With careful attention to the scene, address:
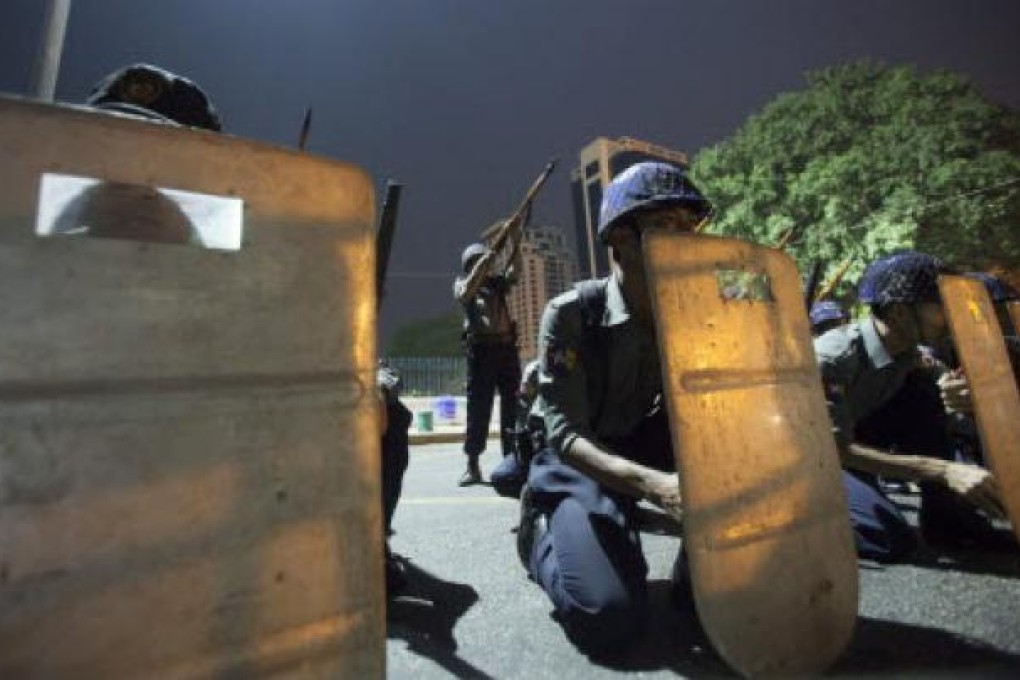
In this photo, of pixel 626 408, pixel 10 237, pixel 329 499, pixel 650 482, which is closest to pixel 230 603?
pixel 329 499

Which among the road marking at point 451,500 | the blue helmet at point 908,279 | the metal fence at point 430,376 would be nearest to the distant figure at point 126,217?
the blue helmet at point 908,279

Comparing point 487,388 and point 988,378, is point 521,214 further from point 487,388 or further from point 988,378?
point 988,378

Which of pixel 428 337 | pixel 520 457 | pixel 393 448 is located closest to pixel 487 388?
pixel 520 457

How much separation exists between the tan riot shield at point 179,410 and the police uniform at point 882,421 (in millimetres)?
1804

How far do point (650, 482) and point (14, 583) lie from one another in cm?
127

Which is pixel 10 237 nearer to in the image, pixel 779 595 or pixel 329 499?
pixel 329 499

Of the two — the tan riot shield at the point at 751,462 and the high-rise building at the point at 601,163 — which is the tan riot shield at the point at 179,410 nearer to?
the tan riot shield at the point at 751,462

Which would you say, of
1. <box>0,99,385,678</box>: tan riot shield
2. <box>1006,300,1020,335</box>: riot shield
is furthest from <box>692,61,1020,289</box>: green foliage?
<box>0,99,385,678</box>: tan riot shield

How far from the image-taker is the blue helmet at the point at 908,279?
97.7 inches

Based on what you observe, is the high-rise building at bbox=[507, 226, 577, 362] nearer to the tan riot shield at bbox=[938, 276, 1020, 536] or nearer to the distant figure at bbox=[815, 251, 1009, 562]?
the distant figure at bbox=[815, 251, 1009, 562]

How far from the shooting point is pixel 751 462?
143 centimetres

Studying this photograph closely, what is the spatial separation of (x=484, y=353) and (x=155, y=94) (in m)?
3.37

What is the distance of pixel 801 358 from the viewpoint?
5.36ft

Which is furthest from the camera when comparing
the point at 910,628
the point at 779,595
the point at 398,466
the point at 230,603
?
the point at 398,466
